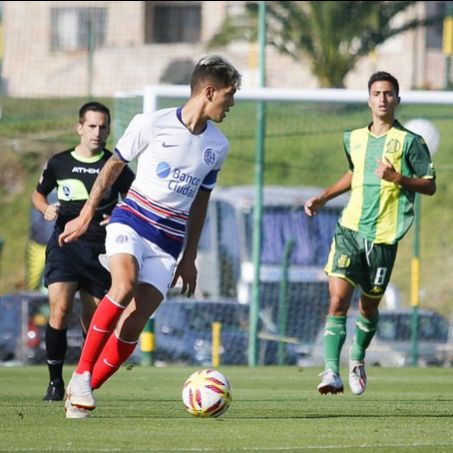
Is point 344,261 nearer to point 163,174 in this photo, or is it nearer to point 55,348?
point 55,348

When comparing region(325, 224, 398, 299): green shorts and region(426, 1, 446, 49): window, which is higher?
region(426, 1, 446, 49): window

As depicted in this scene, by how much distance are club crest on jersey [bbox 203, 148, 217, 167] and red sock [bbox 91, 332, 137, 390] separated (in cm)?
116

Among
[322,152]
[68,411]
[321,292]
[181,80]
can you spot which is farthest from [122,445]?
[181,80]

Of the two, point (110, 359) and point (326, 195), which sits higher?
point (326, 195)

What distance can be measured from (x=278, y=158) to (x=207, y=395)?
22238mm

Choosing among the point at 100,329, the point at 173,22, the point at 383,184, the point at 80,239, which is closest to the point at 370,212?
the point at 383,184

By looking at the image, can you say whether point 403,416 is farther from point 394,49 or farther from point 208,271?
point 394,49

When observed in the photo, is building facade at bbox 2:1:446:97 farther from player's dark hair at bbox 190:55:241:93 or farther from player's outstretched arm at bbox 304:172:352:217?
player's dark hair at bbox 190:55:241:93

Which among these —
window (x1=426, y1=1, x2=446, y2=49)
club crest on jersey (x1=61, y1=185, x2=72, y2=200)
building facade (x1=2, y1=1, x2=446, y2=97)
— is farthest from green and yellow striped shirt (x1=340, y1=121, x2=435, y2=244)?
window (x1=426, y1=1, x2=446, y2=49)

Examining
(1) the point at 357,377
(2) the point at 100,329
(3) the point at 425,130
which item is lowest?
(1) the point at 357,377

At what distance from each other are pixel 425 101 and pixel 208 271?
28.2ft

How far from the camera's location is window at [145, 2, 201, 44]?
29.9 metres

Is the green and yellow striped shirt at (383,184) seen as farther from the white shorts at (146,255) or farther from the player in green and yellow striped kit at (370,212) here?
the white shorts at (146,255)

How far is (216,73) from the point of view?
28.2 feet
